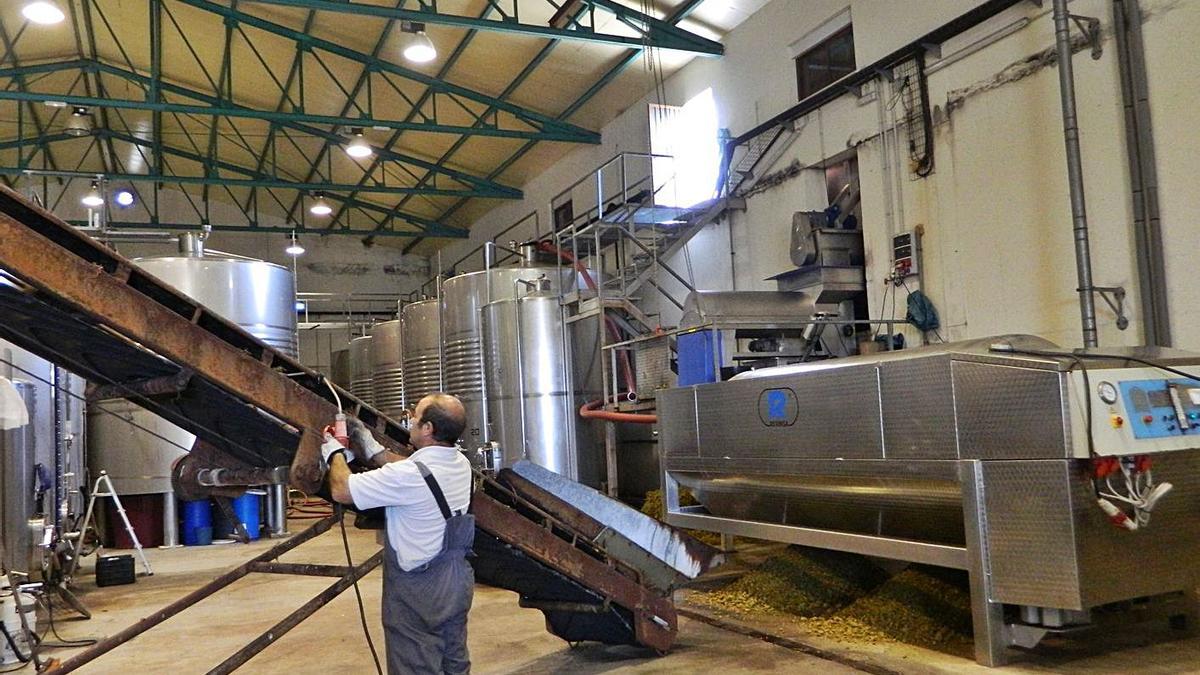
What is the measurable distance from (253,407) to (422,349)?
10.9m

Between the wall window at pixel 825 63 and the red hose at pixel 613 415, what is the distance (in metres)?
4.31

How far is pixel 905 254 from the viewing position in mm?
9430

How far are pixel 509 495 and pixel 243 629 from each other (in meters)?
3.03

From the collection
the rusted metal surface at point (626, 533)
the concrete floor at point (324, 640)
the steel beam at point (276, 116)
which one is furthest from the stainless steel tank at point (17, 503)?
the steel beam at point (276, 116)

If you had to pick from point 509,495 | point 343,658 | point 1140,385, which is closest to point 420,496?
point 509,495

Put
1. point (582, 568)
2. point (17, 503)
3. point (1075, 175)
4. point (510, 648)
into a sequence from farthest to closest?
point (1075, 175) → point (17, 503) → point (510, 648) → point (582, 568)

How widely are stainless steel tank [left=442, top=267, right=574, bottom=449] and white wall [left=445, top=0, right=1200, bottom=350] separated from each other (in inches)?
132

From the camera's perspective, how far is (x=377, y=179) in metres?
20.3

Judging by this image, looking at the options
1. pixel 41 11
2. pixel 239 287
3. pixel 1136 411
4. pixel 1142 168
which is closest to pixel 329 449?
pixel 1136 411

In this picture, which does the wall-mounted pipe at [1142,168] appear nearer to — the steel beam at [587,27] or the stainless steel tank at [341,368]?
the steel beam at [587,27]

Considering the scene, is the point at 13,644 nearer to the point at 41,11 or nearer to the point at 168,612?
the point at 168,612

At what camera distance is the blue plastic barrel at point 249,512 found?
11711mm

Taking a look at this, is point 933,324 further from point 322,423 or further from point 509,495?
point 322,423

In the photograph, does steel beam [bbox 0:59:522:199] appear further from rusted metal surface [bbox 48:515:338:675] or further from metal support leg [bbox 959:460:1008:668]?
metal support leg [bbox 959:460:1008:668]
